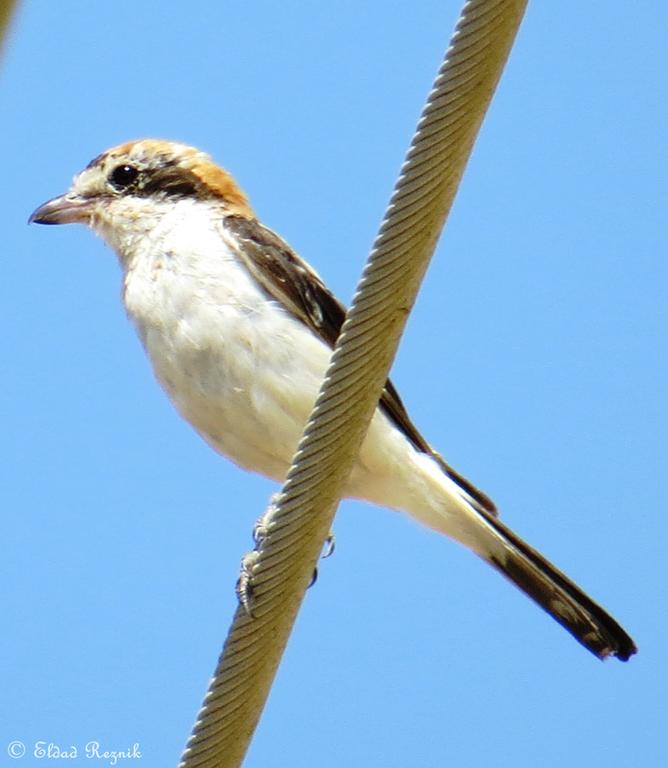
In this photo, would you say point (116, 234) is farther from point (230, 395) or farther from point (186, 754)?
point (186, 754)

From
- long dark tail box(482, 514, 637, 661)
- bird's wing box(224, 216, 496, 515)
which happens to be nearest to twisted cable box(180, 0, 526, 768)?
long dark tail box(482, 514, 637, 661)

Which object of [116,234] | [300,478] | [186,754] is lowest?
[186,754]

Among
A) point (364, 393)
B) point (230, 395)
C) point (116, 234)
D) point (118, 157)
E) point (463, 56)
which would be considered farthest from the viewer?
point (118, 157)

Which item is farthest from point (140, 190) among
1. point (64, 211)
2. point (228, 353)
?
point (228, 353)

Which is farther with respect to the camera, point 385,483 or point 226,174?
point 226,174

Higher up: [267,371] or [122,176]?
[122,176]

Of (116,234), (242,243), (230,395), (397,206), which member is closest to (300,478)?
(397,206)

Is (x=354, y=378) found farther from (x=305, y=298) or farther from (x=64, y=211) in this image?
(x=64, y=211)
